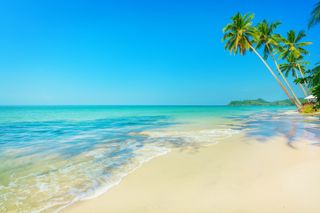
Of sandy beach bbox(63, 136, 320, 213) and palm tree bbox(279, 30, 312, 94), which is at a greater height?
palm tree bbox(279, 30, 312, 94)

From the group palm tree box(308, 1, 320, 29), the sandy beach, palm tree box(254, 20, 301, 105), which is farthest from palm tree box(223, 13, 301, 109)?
the sandy beach

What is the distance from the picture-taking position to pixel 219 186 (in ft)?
10.4

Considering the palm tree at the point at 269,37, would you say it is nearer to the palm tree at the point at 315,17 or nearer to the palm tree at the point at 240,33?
the palm tree at the point at 240,33

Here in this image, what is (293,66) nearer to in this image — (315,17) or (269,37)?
(269,37)

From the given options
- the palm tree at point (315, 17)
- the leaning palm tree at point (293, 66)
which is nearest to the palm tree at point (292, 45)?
the leaning palm tree at point (293, 66)

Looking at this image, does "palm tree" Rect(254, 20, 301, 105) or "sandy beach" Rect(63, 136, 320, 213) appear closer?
"sandy beach" Rect(63, 136, 320, 213)

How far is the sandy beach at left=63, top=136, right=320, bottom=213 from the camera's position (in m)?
2.55

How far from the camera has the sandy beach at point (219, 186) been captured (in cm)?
255

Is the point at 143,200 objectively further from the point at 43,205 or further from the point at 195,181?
the point at 43,205

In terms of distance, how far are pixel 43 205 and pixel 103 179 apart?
1193 mm

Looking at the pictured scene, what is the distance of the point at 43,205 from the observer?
2.78m

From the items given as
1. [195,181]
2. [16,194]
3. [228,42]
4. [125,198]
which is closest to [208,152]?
[195,181]

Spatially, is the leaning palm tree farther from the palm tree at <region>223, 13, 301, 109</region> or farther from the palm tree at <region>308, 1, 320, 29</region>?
the palm tree at <region>308, 1, 320, 29</region>

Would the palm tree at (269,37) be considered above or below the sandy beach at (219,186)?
above
